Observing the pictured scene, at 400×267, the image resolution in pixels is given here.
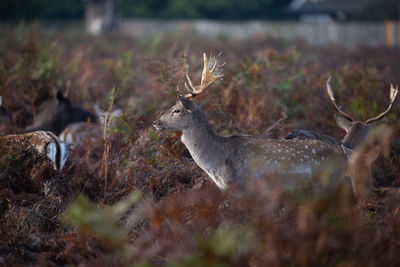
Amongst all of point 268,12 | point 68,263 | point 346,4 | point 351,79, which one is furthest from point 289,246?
point 268,12

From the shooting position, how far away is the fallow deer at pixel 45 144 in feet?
15.1

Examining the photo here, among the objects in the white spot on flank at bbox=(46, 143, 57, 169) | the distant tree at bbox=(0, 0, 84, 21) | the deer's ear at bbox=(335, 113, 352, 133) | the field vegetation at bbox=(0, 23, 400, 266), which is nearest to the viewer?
the field vegetation at bbox=(0, 23, 400, 266)

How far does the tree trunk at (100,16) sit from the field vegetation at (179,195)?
1169 cm

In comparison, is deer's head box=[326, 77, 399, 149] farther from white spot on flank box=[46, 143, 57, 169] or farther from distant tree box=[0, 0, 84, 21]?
distant tree box=[0, 0, 84, 21]

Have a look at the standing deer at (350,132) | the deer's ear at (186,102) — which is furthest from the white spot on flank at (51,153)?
the standing deer at (350,132)

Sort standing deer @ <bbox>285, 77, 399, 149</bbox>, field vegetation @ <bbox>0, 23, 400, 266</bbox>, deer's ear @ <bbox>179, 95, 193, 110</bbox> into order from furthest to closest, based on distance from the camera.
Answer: standing deer @ <bbox>285, 77, 399, 149</bbox> < deer's ear @ <bbox>179, 95, 193, 110</bbox> < field vegetation @ <bbox>0, 23, 400, 266</bbox>

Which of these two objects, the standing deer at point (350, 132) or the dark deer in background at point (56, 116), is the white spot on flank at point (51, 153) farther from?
the standing deer at point (350, 132)

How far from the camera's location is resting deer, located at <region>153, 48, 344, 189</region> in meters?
4.04

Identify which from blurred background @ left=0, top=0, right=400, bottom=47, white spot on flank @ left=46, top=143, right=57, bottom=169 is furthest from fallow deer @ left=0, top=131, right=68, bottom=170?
blurred background @ left=0, top=0, right=400, bottom=47

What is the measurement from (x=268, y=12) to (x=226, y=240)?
29.8m

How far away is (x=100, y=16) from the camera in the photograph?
21.0m

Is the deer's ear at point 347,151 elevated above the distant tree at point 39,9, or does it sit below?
below

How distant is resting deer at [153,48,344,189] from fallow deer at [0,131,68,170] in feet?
4.35

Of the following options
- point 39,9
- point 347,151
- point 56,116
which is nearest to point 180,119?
point 347,151
